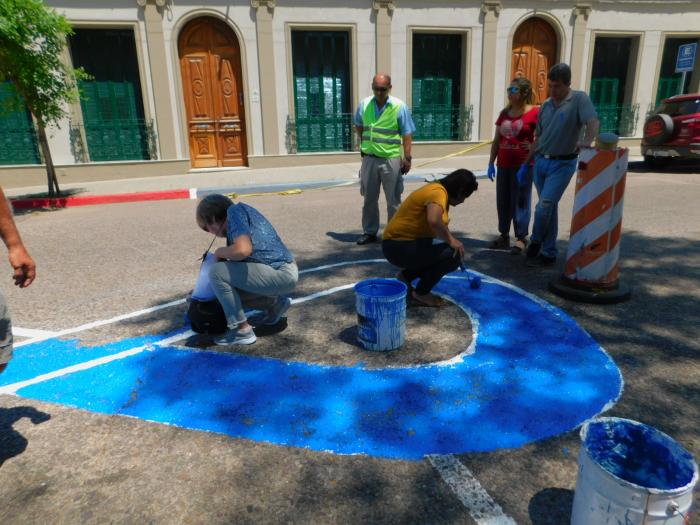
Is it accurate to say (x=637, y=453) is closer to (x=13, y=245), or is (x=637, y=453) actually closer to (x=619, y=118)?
(x=13, y=245)

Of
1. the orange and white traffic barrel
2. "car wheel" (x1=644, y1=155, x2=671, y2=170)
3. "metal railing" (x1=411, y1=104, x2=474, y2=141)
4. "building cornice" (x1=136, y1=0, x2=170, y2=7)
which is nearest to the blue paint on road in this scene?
the orange and white traffic barrel

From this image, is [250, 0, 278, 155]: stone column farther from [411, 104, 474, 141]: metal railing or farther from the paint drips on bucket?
the paint drips on bucket

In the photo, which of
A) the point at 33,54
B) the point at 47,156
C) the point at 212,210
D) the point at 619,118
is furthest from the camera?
the point at 619,118

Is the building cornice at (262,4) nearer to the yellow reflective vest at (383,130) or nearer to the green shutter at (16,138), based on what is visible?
the green shutter at (16,138)

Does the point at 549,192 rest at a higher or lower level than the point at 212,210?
lower

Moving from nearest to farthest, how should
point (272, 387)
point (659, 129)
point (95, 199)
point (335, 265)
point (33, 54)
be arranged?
point (272, 387), point (335, 265), point (33, 54), point (95, 199), point (659, 129)

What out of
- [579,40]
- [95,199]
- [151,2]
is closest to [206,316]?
[95,199]

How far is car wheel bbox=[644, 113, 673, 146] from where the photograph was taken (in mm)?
12516

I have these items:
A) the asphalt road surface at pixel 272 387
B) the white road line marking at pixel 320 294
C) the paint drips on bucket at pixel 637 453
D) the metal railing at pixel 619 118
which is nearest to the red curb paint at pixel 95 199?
the asphalt road surface at pixel 272 387

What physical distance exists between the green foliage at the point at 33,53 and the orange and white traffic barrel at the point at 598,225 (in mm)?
9155

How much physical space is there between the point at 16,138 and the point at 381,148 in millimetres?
11965

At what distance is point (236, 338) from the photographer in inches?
151

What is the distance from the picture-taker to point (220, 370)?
346 centimetres

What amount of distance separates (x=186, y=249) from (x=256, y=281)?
3298 mm
